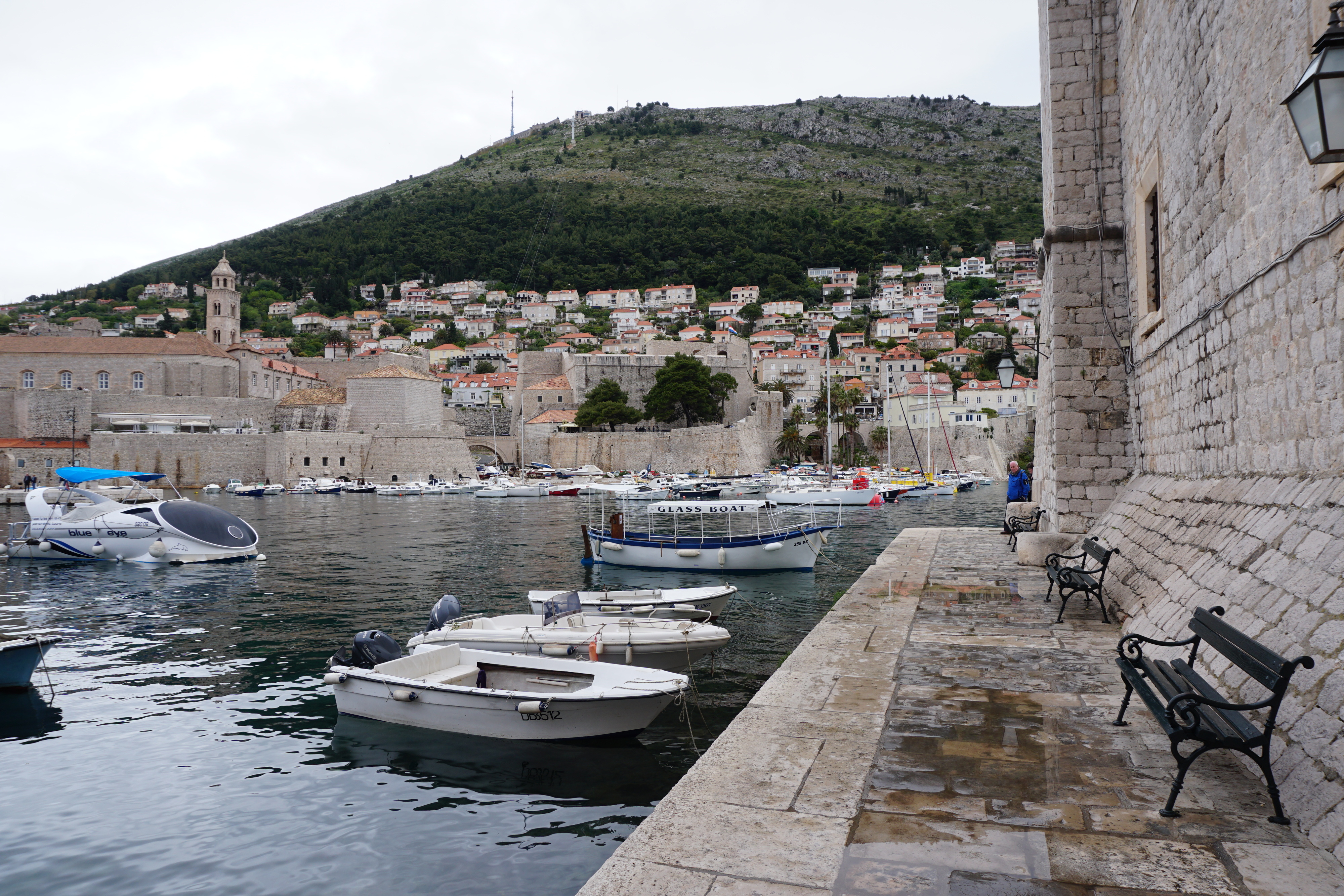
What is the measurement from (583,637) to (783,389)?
61.9m

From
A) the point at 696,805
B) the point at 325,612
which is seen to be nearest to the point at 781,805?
the point at 696,805

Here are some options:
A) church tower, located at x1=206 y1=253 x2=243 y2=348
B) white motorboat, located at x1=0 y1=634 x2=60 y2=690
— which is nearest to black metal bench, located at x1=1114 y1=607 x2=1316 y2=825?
white motorboat, located at x1=0 y1=634 x2=60 y2=690

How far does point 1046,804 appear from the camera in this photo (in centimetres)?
292

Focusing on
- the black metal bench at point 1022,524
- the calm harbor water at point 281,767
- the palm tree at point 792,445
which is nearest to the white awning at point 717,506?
the calm harbor water at point 281,767

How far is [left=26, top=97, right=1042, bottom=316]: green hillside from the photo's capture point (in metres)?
110

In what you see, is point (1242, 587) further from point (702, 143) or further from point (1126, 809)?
point (702, 143)

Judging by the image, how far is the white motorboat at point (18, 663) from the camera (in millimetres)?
7555

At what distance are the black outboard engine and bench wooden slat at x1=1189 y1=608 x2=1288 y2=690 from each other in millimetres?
6460

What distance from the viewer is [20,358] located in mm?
50094

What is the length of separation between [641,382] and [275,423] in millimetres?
25123

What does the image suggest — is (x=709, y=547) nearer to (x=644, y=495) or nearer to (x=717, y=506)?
(x=717, y=506)

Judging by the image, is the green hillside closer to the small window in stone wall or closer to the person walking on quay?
the person walking on quay

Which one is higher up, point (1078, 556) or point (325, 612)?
point (1078, 556)

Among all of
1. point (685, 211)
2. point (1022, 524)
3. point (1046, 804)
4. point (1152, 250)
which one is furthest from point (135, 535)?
point (685, 211)
